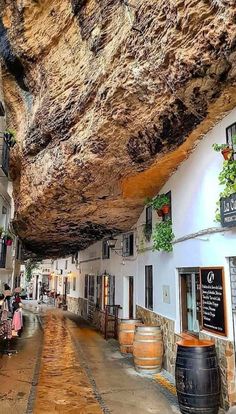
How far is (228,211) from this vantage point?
448cm

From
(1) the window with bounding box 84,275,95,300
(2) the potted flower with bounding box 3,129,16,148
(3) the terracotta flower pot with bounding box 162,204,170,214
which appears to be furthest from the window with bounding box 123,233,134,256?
(1) the window with bounding box 84,275,95,300

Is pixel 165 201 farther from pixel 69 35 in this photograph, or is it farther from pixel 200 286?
pixel 69 35

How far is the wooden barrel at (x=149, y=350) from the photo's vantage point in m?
6.67

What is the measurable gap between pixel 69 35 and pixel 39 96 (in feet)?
6.13

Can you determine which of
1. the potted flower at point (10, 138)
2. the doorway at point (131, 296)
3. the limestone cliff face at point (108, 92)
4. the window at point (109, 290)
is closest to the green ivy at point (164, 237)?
the limestone cliff face at point (108, 92)

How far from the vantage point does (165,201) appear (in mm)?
7137

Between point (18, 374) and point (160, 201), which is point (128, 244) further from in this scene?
point (18, 374)

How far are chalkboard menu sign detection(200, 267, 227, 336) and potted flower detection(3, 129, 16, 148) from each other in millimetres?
6880

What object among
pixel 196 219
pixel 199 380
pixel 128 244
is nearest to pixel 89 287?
pixel 128 244

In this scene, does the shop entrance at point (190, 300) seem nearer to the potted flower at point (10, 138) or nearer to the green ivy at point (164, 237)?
the green ivy at point (164, 237)

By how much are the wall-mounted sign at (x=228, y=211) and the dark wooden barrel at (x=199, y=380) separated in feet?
5.86

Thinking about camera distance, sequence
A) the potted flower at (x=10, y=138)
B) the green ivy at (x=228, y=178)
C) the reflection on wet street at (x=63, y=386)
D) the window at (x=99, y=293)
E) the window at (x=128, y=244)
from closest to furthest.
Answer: the green ivy at (x=228, y=178) → the reflection on wet street at (x=63, y=386) → the potted flower at (x=10, y=138) → the window at (x=128, y=244) → the window at (x=99, y=293)

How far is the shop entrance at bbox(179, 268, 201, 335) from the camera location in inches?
229

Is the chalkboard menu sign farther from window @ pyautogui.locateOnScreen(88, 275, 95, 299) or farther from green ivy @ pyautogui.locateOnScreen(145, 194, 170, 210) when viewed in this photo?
window @ pyautogui.locateOnScreen(88, 275, 95, 299)
